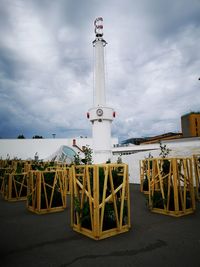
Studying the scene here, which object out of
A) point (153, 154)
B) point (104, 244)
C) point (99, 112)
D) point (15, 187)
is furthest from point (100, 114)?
point (104, 244)

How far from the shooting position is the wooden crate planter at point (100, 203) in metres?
7.08

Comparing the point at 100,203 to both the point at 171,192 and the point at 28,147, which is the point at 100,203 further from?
the point at 28,147

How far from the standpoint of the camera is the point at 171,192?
34.4 feet

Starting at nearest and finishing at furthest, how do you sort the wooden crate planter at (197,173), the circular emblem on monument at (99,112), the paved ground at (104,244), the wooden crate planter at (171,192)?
the paved ground at (104,244)
the wooden crate planter at (171,192)
the wooden crate planter at (197,173)
the circular emblem on monument at (99,112)

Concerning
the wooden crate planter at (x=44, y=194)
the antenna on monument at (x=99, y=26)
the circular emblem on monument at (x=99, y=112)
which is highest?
the antenna on monument at (x=99, y=26)

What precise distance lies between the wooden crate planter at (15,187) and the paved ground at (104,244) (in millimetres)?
6040

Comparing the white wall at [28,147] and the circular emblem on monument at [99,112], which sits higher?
the circular emblem on monument at [99,112]

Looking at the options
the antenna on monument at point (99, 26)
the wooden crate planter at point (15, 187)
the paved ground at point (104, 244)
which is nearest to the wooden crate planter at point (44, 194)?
the paved ground at point (104, 244)

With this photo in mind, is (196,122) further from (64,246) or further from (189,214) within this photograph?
(64,246)

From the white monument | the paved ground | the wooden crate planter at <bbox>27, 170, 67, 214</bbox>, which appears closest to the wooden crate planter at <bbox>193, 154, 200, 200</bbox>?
the paved ground

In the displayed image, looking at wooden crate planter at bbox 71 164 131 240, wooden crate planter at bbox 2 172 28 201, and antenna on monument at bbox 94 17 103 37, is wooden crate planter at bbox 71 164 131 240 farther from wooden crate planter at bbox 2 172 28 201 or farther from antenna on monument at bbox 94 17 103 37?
antenna on monument at bbox 94 17 103 37

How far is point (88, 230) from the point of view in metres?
7.37

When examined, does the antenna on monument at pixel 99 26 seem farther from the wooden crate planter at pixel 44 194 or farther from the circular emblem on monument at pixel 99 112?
the wooden crate planter at pixel 44 194

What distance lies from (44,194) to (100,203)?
483 centimetres
